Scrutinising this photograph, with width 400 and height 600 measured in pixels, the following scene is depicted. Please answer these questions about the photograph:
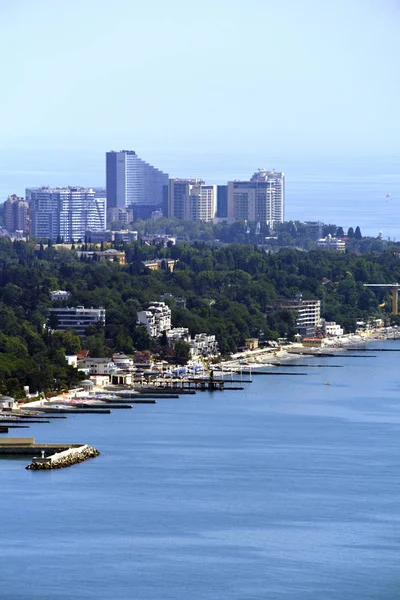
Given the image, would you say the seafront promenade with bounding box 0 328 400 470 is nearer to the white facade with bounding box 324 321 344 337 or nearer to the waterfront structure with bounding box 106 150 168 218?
the white facade with bounding box 324 321 344 337

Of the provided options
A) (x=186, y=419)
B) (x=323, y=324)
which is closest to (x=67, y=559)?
(x=186, y=419)

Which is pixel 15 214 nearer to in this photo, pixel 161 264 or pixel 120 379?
pixel 161 264

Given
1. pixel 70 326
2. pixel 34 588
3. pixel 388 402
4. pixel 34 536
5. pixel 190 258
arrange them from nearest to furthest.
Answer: pixel 34 588, pixel 34 536, pixel 388 402, pixel 70 326, pixel 190 258

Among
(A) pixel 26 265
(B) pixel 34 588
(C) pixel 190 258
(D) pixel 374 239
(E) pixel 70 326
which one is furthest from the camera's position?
(D) pixel 374 239

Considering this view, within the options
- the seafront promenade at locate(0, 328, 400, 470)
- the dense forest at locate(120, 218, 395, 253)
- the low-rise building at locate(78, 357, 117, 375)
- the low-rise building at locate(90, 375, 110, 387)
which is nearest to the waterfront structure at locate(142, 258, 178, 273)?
the seafront promenade at locate(0, 328, 400, 470)

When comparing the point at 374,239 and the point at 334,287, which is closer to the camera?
the point at 334,287

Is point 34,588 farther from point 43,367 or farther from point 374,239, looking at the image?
point 374,239
